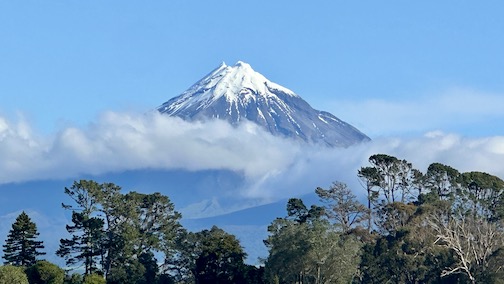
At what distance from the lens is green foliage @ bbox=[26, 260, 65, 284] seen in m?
95.8

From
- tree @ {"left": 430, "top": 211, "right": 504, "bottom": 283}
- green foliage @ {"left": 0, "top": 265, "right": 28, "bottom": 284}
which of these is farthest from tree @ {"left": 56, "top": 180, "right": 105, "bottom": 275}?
tree @ {"left": 430, "top": 211, "right": 504, "bottom": 283}

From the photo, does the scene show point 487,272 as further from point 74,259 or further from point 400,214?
point 74,259

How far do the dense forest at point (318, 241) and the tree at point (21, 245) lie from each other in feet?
0.33

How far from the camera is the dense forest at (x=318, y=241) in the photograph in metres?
94.1

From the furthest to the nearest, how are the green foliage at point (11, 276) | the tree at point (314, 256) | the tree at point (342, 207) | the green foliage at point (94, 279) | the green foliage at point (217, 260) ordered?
1. the tree at point (342, 207)
2. the green foliage at point (217, 260)
3. the green foliage at point (94, 279)
4. the tree at point (314, 256)
5. the green foliage at point (11, 276)

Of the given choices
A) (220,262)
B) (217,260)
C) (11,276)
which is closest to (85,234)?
(217,260)

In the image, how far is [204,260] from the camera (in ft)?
343

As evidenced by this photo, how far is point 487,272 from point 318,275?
14.9 meters

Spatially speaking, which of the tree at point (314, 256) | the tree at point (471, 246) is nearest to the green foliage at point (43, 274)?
the tree at point (314, 256)

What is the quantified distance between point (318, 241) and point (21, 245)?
30.9 meters

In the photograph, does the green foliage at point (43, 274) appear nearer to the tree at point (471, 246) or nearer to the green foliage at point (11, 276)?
the green foliage at point (11, 276)

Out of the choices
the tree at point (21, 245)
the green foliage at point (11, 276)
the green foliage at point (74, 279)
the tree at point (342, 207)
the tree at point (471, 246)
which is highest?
the tree at point (342, 207)

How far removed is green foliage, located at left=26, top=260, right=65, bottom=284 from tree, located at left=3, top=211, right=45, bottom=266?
7221 mm

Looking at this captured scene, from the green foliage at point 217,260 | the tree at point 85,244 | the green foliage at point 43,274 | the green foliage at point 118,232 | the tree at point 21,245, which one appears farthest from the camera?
the tree at point 85,244
